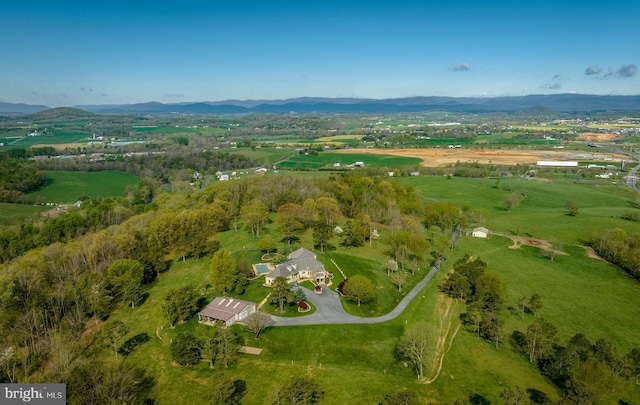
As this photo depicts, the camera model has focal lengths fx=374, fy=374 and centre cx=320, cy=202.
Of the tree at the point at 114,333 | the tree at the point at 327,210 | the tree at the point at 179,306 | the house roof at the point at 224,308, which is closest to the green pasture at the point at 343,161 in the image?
the tree at the point at 327,210

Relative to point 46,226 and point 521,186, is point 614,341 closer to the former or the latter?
point 521,186

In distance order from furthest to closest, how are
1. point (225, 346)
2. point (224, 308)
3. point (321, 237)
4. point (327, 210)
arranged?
point (327, 210) → point (321, 237) → point (224, 308) → point (225, 346)

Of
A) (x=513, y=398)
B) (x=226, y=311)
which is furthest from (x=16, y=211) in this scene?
(x=513, y=398)

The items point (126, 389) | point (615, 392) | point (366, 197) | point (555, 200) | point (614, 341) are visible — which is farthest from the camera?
point (555, 200)

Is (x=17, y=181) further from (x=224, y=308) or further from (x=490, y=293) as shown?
(x=490, y=293)

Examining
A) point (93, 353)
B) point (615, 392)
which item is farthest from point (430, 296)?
point (93, 353)

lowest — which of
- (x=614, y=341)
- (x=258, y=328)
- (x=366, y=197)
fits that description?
(x=614, y=341)
